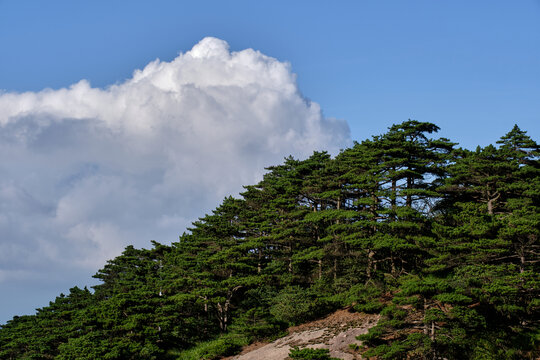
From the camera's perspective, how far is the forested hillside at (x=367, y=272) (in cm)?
2183

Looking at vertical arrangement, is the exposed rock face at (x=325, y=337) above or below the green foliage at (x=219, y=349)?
above

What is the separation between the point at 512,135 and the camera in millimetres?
33969

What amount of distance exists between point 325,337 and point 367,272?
7244 mm

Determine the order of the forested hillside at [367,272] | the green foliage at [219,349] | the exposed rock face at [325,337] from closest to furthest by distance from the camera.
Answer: the forested hillside at [367,272] → the exposed rock face at [325,337] → the green foliage at [219,349]

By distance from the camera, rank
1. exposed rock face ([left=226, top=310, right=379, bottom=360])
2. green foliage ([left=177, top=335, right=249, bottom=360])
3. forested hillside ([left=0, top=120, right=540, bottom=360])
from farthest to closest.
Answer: green foliage ([left=177, top=335, right=249, bottom=360]) < exposed rock face ([left=226, top=310, right=379, bottom=360]) < forested hillside ([left=0, top=120, right=540, bottom=360])

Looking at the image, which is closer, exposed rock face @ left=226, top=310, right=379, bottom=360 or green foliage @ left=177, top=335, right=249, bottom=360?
exposed rock face @ left=226, top=310, right=379, bottom=360

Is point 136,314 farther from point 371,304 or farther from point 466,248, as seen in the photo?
point 466,248

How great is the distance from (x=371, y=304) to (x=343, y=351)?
4.48 meters

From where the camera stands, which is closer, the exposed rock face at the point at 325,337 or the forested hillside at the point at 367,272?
the forested hillside at the point at 367,272

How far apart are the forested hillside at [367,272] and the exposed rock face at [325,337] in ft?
3.18

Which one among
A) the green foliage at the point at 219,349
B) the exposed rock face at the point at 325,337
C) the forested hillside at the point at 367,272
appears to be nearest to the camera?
the forested hillside at the point at 367,272

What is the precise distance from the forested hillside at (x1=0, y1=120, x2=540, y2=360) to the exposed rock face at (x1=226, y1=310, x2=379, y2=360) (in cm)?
97

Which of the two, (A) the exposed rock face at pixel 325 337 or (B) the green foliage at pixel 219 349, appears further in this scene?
(B) the green foliage at pixel 219 349

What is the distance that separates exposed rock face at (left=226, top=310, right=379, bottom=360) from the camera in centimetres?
2525
